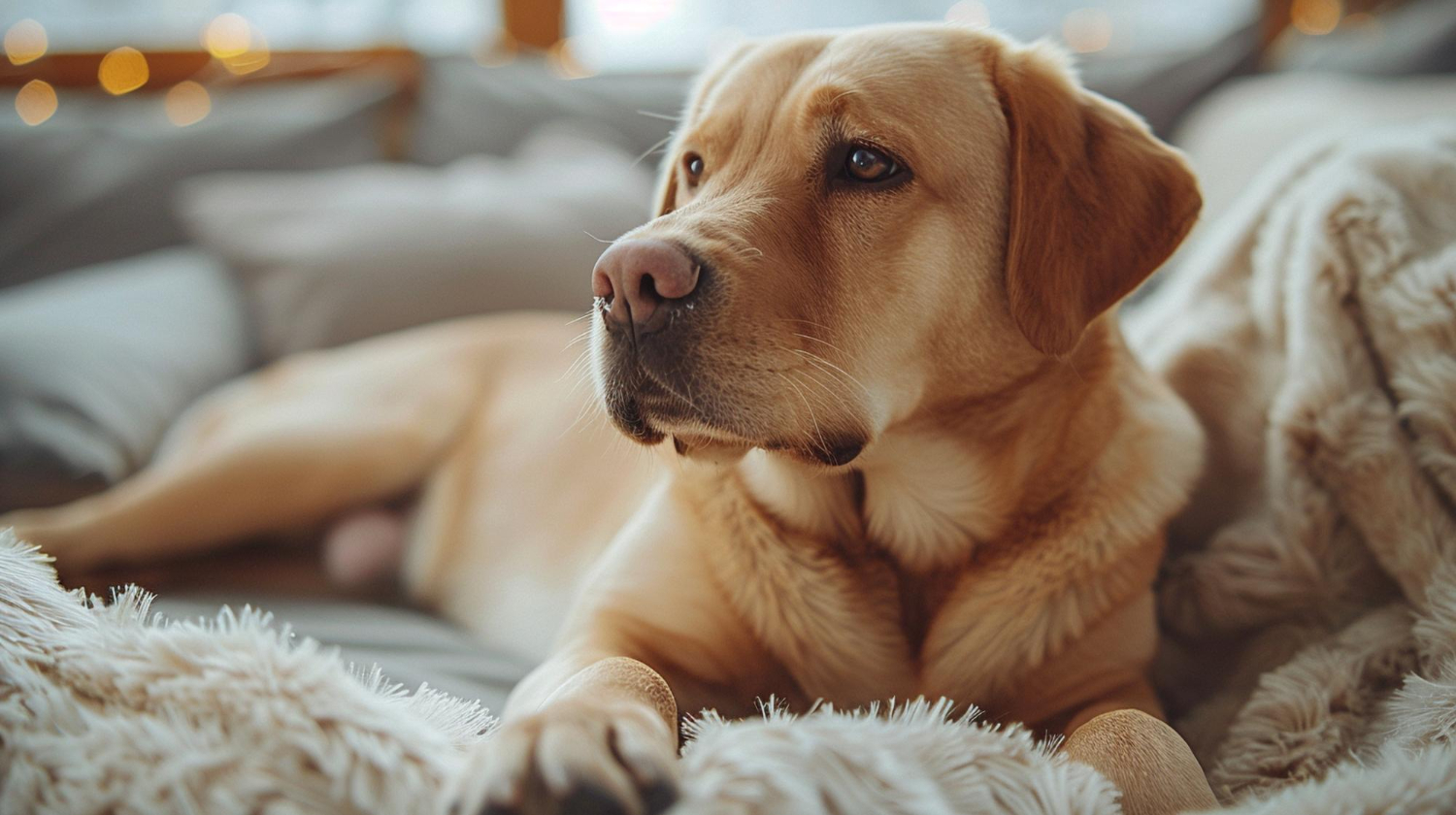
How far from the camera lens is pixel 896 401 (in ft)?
4.26

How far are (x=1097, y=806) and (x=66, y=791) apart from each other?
3.02ft

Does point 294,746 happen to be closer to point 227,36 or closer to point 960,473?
point 960,473

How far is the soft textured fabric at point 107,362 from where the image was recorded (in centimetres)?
199

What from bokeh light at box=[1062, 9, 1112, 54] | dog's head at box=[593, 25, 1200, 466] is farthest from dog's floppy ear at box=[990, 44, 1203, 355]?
bokeh light at box=[1062, 9, 1112, 54]

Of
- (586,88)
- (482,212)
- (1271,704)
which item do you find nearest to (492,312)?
(482,212)

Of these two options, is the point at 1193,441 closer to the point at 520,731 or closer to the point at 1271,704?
the point at 1271,704

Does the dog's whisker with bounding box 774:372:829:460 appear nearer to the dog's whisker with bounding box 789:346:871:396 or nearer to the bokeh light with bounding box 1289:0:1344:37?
the dog's whisker with bounding box 789:346:871:396

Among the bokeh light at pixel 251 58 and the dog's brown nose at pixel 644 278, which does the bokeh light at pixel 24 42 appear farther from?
the dog's brown nose at pixel 644 278

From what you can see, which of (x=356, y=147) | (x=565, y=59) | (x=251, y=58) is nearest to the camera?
(x=356, y=147)

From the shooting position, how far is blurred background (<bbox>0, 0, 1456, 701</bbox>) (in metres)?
2.30

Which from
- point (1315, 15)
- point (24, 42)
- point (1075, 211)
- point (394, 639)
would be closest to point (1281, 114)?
point (1075, 211)

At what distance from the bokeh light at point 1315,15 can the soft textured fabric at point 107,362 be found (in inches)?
165

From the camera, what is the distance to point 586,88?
3.51 meters

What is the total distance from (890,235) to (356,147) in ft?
9.01
